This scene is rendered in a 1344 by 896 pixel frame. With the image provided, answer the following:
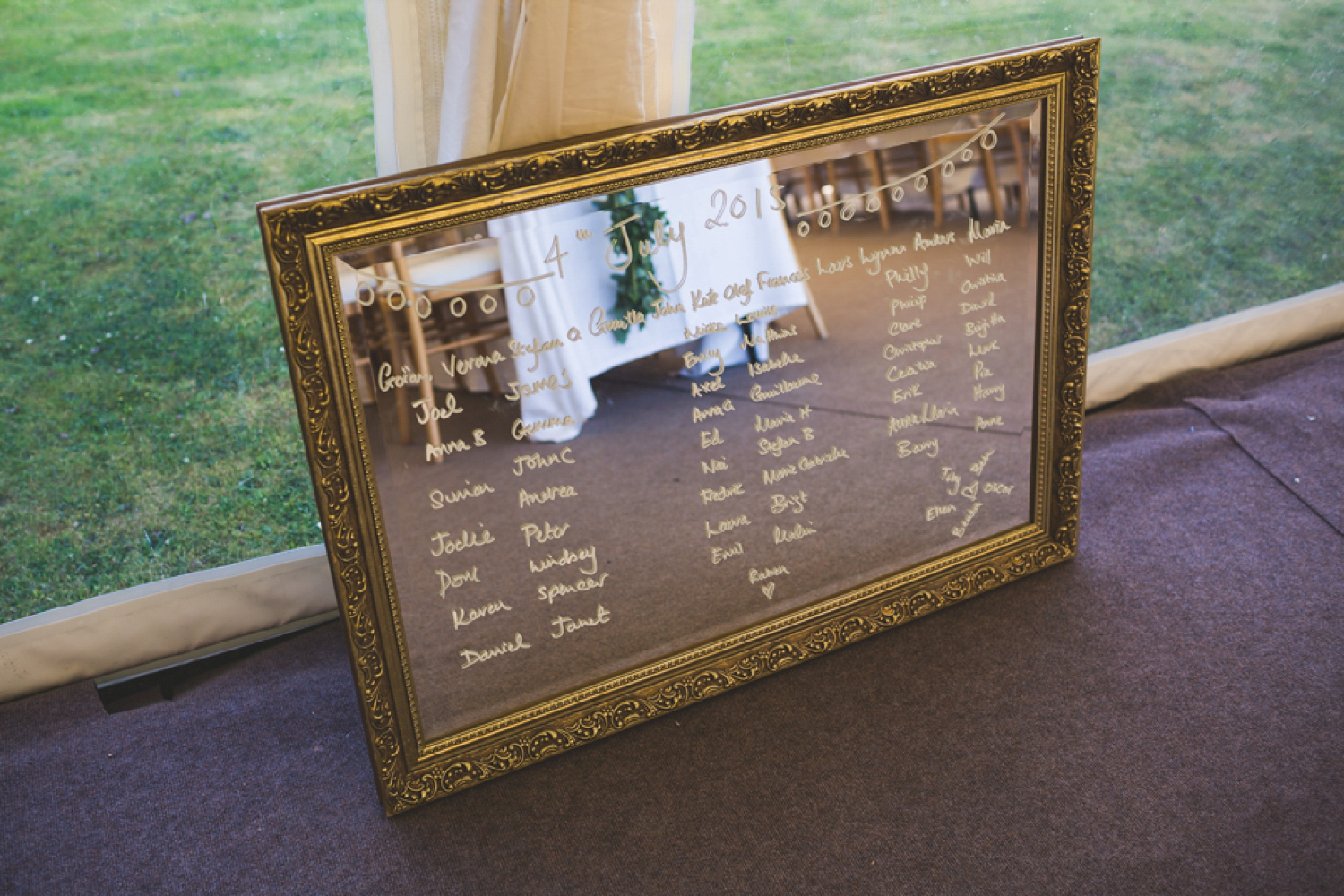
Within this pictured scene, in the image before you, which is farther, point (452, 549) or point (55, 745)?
point (55, 745)

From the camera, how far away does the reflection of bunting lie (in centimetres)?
159

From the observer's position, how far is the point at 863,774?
63.5 inches

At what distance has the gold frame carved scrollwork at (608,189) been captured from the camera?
1.31 meters

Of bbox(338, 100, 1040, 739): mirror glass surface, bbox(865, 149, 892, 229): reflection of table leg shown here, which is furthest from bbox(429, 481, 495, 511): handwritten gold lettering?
bbox(865, 149, 892, 229): reflection of table leg

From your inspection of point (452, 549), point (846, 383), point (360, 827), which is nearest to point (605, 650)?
point (452, 549)

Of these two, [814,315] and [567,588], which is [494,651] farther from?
[814,315]

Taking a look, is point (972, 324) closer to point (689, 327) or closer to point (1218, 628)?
point (689, 327)

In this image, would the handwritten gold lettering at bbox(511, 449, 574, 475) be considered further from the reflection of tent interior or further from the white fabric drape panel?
the white fabric drape panel

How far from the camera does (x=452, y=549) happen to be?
149 cm

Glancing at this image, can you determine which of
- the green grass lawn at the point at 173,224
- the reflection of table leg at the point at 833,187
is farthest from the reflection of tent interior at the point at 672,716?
the green grass lawn at the point at 173,224

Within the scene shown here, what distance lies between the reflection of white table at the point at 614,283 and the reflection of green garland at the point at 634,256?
1 cm

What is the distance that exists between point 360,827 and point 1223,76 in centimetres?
251

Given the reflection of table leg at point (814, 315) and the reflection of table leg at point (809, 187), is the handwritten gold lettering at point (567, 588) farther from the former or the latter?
the reflection of table leg at point (809, 187)

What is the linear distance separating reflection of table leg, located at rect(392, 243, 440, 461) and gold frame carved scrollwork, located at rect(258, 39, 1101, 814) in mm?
45
